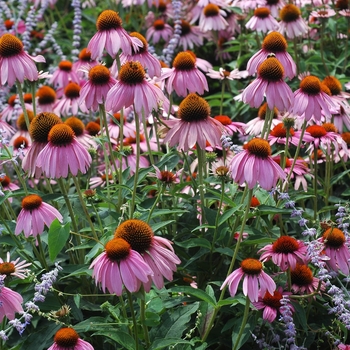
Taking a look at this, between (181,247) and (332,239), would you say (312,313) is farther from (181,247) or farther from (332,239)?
(181,247)

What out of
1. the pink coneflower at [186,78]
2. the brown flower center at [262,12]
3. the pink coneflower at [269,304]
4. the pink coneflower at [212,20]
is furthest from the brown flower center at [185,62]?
the pink coneflower at [212,20]

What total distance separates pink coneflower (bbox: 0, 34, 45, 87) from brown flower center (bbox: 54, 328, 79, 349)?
996 mm

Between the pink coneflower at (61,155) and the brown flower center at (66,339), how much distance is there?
0.47 metres

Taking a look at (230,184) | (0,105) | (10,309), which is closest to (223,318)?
(230,184)

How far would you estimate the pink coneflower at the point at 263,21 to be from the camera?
3805 mm

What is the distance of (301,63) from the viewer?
412cm

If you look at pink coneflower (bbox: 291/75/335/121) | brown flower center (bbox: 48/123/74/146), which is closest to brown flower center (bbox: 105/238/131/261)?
brown flower center (bbox: 48/123/74/146)

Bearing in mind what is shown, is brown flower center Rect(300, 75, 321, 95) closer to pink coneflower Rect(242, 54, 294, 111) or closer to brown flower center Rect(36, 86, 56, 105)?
pink coneflower Rect(242, 54, 294, 111)

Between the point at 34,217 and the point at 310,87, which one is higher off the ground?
the point at 310,87

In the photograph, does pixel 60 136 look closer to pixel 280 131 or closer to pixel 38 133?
pixel 38 133

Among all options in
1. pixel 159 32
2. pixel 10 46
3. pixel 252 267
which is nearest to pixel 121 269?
pixel 252 267

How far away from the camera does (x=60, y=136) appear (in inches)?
82.1

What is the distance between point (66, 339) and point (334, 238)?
3.10ft

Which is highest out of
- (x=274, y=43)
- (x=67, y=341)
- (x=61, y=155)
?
(x=274, y=43)
